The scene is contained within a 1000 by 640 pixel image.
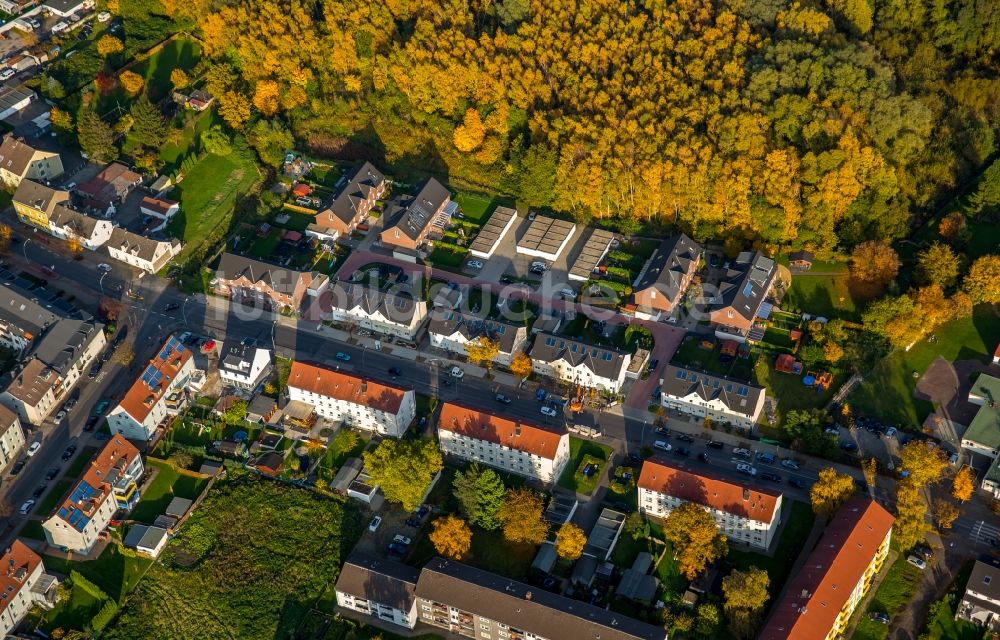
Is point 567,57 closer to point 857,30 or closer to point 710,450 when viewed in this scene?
point 857,30

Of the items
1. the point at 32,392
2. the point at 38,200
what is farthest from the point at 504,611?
the point at 38,200

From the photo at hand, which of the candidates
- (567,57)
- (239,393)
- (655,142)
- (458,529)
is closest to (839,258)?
(655,142)

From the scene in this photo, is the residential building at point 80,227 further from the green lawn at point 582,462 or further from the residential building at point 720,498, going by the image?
the residential building at point 720,498

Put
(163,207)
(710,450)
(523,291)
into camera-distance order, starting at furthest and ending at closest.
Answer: (163,207) → (523,291) → (710,450)

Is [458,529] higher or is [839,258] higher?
[839,258]

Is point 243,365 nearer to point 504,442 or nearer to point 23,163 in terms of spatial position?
point 504,442

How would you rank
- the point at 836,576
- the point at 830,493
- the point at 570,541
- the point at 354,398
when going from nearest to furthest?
1. the point at 836,576
2. the point at 570,541
3. the point at 830,493
4. the point at 354,398
